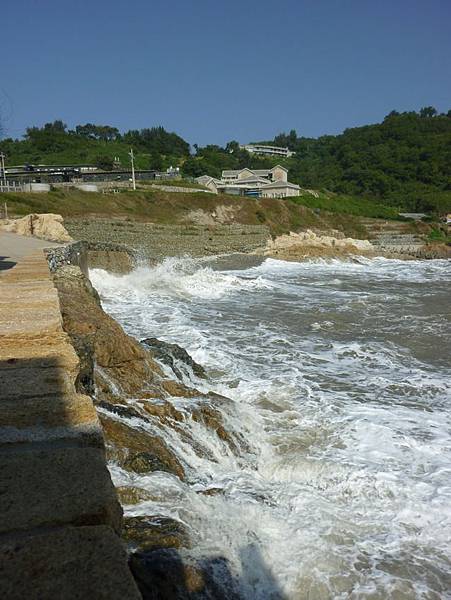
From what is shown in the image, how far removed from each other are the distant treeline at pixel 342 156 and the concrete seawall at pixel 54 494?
217 ft

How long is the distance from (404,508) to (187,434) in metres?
2.46

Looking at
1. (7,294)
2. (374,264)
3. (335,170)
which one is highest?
(335,170)

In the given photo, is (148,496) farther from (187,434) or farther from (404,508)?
(404,508)

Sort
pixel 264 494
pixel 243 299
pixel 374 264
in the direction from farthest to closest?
pixel 374 264 → pixel 243 299 → pixel 264 494

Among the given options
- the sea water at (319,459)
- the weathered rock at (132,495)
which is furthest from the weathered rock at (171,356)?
the weathered rock at (132,495)

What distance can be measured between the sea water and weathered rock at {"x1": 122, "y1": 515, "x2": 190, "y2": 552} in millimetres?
124

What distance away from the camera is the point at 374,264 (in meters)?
34.6

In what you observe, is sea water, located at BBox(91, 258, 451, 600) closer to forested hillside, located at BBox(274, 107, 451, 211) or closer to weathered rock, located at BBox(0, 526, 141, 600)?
weathered rock, located at BBox(0, 526, 141, 600)

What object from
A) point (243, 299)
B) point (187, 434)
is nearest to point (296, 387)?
point (187, 434)

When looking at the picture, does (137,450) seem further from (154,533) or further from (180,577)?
(180,577)

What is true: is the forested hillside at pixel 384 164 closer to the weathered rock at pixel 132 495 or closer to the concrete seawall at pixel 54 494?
the weathered rock at pixel 132 495

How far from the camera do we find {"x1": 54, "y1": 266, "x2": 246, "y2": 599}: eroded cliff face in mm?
3176

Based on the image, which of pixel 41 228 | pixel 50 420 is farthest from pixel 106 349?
pixel 41 228

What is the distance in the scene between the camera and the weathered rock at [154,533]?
11.0 ft
